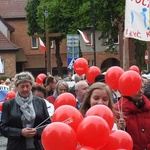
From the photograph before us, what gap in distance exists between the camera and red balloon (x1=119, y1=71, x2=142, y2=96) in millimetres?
6047

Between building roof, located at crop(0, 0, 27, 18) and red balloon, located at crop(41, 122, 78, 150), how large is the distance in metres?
63.5

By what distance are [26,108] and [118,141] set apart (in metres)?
2.24

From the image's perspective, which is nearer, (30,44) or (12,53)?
(12,53)

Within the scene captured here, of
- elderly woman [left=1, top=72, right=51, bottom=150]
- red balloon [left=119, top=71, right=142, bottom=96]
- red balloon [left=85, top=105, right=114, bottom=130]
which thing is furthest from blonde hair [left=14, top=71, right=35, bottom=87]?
red balloon [left=85, top=105, right=114, bottom=130]

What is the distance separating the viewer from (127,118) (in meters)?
5.88

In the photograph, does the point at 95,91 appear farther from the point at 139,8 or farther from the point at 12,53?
the point at 12,53

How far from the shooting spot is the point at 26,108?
6395mm

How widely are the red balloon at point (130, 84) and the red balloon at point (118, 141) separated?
1592 mm

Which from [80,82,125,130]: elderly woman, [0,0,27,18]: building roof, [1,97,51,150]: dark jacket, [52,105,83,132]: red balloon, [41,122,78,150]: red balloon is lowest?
[1,97,51,150]: dark jacket

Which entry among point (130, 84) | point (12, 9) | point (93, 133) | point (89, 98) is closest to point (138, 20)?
point (130, 84)

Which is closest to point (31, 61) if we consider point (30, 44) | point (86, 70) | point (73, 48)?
point (30, 44)

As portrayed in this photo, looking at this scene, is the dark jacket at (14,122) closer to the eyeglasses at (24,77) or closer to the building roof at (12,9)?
the eyeglasses at (24,77)

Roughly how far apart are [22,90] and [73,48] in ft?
63.8

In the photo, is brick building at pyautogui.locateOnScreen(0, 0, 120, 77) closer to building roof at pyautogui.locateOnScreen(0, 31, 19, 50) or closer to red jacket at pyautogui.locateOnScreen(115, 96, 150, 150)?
building roof at pyautogui.locateOnScreen(0, 31, 19, 50)
